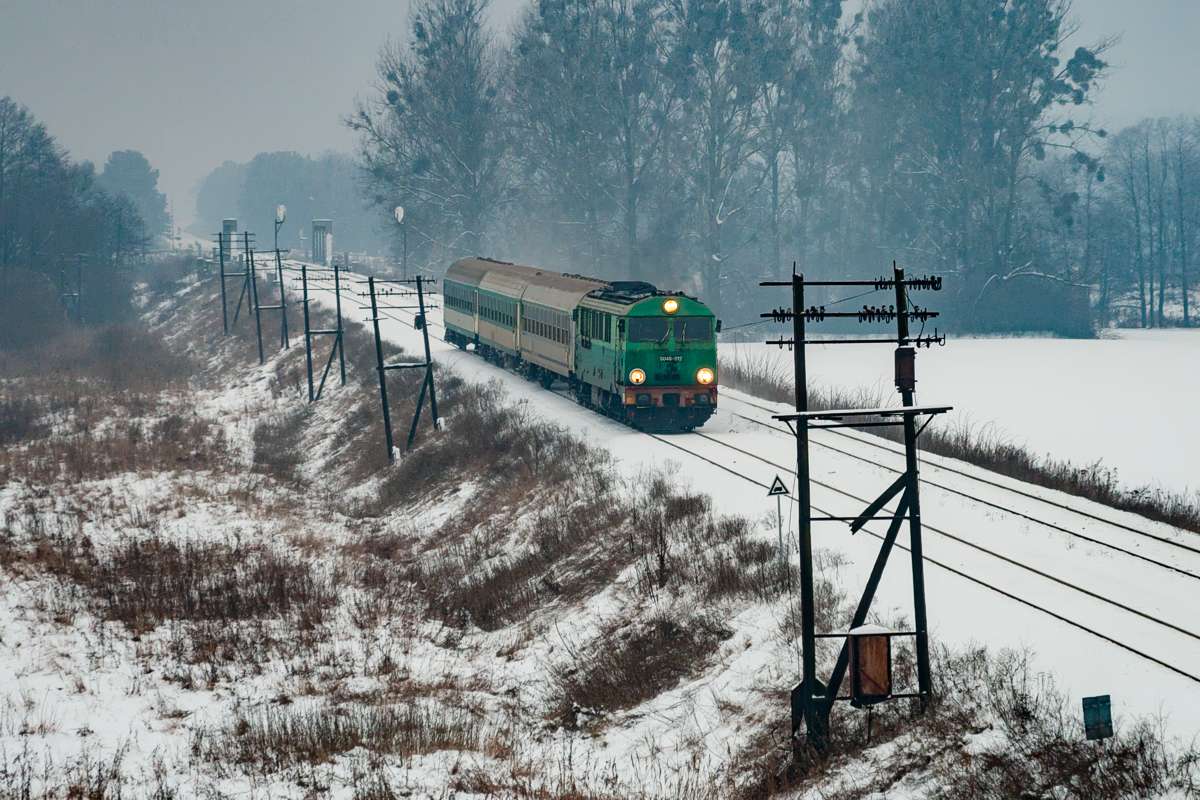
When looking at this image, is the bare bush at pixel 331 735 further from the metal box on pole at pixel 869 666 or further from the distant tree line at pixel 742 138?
the distant tree line at pixel 742 138

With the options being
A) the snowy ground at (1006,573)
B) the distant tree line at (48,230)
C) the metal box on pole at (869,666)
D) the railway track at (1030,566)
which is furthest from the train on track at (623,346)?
the distant tree line at (48,230)

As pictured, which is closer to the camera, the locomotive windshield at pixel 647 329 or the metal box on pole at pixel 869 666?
the metal box on pole at pixel 869 666

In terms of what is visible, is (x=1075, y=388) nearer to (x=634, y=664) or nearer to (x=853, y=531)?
(x=634, y=664)

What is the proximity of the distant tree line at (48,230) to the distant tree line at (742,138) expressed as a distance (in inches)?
1022

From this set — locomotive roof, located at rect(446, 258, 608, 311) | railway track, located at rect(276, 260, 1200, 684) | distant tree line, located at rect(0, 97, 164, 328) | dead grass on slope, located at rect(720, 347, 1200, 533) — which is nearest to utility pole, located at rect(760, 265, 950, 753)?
railway track, located at rect(276, 260, 1200, 684)

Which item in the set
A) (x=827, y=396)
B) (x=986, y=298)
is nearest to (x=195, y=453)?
(x=827, y=396)

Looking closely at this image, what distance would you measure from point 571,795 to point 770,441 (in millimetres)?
16654

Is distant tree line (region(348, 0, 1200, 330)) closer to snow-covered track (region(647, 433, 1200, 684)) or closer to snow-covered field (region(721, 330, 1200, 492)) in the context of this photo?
snow-covered field (region(721, 330, 1200, 492))

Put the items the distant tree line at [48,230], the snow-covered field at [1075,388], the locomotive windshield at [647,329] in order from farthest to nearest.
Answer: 1. the distant tree line at [48,230]
2. the snow-covered field at [1075,388]
3. the locomotive windshield at [647,329]

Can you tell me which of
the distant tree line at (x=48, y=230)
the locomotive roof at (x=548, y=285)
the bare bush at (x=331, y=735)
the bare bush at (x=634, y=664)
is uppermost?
the distant tree line at (x=48, y=230)

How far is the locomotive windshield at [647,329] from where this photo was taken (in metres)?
30.9

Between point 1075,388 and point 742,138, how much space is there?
2747 centimetres

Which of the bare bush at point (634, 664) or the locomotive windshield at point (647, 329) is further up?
the locomotive windshield at point (647, 329)

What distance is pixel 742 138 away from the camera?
70188 millimetres
